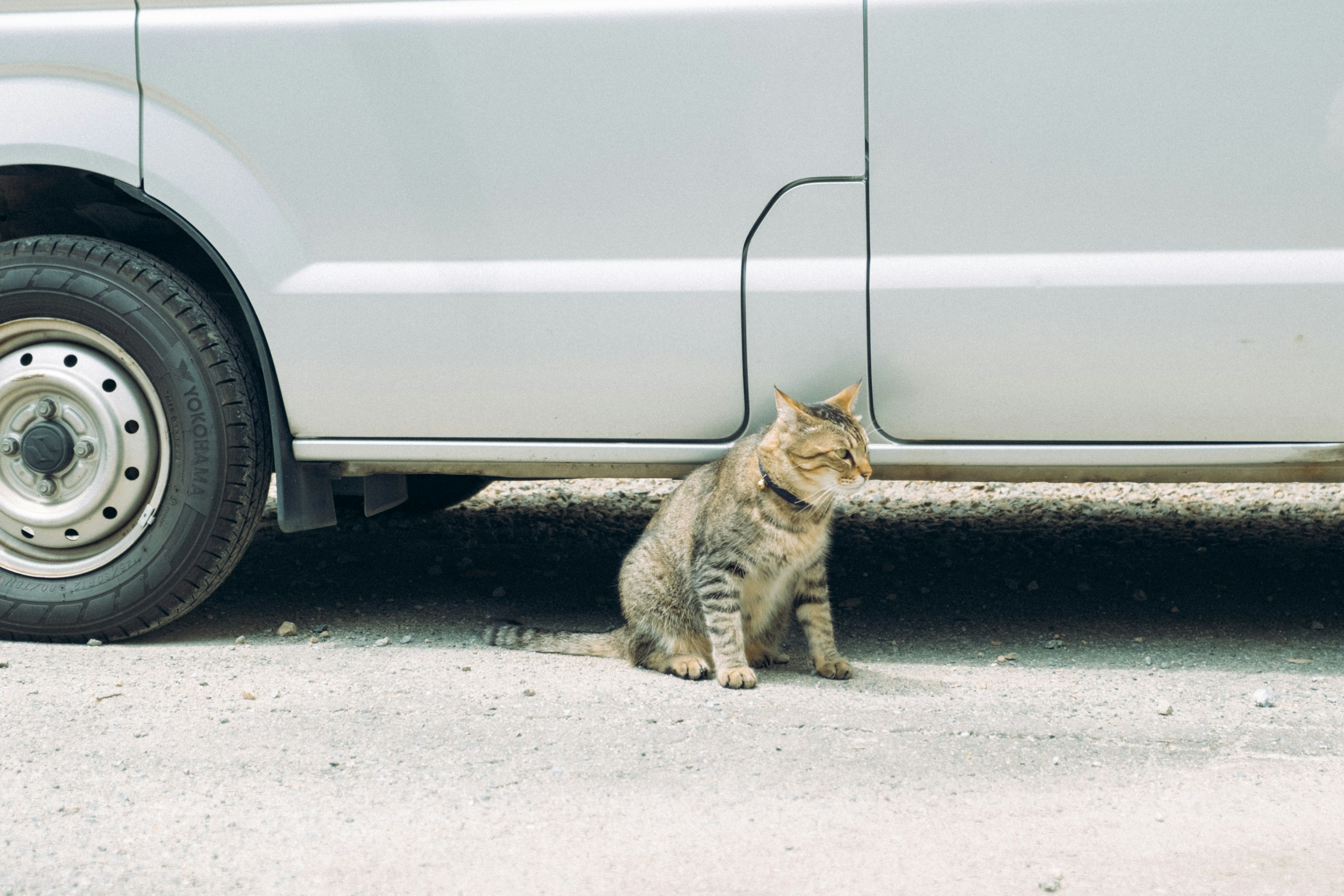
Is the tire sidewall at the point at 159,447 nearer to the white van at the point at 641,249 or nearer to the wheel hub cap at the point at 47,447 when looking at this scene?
Result: the white van at the point at 641,249

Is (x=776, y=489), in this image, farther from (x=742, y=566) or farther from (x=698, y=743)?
(x=698, y=743)

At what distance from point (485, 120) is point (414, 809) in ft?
5.35

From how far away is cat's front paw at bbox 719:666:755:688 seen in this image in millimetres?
2986

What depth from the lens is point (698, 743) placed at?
2510 millimetres

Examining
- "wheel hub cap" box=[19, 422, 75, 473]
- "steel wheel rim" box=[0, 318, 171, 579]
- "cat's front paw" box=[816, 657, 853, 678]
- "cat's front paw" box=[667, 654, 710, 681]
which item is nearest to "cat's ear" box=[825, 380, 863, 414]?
"cat's front paw" box=[816, 657, 853, 678]

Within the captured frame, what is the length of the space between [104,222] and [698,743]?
2269 millimetres

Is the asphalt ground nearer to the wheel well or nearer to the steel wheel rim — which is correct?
the steel wheel rim

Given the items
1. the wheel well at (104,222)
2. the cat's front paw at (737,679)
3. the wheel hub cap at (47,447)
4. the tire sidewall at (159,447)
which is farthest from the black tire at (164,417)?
the cat's front paw at (737,679)

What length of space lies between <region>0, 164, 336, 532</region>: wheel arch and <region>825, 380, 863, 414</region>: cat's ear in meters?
1.43

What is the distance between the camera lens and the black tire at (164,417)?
3.05 m

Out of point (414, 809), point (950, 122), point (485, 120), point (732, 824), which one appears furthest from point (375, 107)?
point (732, 824)

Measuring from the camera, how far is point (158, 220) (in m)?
3.32

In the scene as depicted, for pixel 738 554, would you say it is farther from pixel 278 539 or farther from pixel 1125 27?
pixel 278 539

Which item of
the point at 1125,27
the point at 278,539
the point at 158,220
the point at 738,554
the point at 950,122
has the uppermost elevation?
the point at 1125,27
